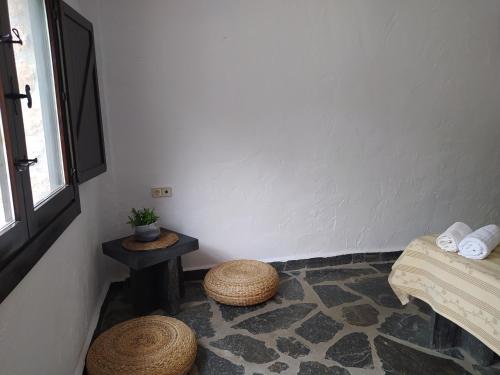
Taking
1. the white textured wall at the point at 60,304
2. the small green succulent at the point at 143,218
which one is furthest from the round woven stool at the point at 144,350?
the small green succulent at the point at 143,218

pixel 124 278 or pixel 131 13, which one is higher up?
pixel 131 13

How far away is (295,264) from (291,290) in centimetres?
37

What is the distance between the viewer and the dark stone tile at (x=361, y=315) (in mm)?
2393

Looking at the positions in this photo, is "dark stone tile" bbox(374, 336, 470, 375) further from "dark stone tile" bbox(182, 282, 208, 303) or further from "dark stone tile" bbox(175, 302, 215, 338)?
"dark stone tile" bbox(182, 282, 208, 303)

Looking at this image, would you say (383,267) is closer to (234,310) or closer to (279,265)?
(279,265)

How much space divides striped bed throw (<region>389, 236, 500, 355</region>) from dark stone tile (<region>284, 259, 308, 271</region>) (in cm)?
102

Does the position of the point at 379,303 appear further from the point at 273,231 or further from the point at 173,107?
the point at 173,107

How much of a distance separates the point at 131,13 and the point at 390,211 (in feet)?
8.61

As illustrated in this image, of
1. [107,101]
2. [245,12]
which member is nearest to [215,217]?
[107,101]

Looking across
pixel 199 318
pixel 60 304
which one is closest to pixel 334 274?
Answer: pixel 199 318

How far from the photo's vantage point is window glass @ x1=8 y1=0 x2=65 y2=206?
1412 mm

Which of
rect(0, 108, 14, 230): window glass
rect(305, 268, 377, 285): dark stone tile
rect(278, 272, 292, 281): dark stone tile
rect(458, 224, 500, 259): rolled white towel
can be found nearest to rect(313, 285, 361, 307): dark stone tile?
rect(305, 268, 377, 285): dark stone tile

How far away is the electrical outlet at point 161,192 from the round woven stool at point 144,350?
974 mm

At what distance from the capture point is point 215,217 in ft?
9.66
